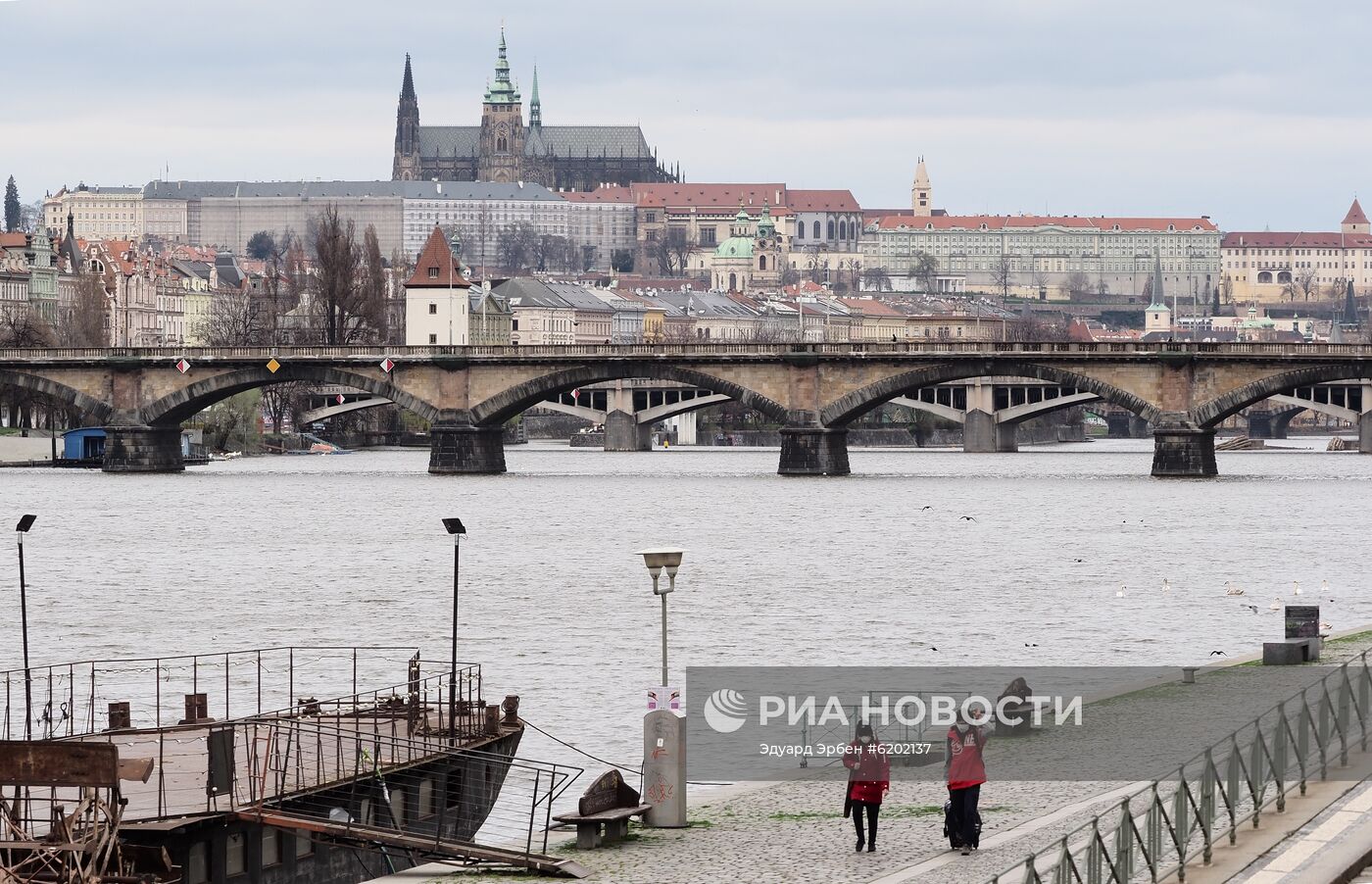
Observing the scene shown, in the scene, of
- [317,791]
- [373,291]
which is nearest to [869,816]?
[317,791]

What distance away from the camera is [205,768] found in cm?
2481

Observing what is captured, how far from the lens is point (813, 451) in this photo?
99.7 m

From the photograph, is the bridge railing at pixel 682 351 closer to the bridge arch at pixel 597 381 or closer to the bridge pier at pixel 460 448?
the bridge arch at pixel 597 381

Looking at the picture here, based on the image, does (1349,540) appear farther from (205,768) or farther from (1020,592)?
(205,768)

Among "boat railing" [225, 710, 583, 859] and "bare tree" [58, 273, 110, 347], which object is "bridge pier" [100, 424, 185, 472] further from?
"boat railing" [225, 710, 583, 859]

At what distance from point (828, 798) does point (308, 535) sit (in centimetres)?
4743

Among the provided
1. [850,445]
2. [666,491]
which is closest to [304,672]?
[666,491]

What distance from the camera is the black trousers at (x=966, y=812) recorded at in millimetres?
20719

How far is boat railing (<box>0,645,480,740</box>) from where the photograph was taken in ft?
103

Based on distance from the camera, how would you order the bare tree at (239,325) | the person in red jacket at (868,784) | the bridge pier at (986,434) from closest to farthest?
the person in red jacket at (868,784)
the bridge pier at (986,434)
the bare tree at (239,325)

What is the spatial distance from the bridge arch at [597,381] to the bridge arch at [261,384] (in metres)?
2.23

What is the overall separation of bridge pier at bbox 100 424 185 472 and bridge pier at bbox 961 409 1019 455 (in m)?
50.0

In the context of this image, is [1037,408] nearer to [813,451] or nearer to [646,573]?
[813,451]

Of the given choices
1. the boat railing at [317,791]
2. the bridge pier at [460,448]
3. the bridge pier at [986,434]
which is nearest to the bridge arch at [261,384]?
the bridge pier at [460,448]
